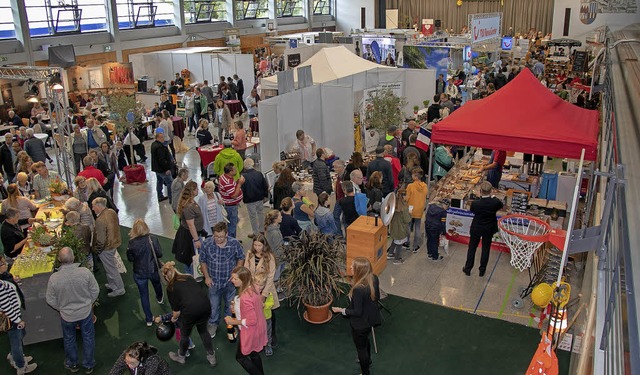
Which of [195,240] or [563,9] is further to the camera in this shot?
[563,9]

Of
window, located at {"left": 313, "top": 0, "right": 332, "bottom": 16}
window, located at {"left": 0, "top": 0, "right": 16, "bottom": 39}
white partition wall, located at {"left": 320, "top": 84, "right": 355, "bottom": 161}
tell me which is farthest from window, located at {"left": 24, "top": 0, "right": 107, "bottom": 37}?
window, located at {"left": 313, "top": 0, "right": 332, "bottom": 16}

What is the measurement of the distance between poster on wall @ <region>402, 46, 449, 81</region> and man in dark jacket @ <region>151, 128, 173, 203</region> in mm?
10090

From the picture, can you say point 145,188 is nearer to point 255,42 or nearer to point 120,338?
point 120,338

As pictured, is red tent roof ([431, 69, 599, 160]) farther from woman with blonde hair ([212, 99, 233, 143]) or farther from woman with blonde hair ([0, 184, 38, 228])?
woman with blonde hair ([212, 99, 233, 143])

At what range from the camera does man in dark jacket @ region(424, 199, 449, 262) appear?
726 centimetres

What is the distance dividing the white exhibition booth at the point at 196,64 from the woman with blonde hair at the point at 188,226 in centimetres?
1297

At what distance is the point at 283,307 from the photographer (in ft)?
21.4

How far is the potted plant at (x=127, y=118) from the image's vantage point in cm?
1116

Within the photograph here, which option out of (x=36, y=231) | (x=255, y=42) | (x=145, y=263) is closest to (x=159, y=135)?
(x=36, y=231)

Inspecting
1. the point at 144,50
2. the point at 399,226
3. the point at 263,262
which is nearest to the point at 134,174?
the point at 399,226

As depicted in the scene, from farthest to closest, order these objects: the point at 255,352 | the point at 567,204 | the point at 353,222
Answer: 1. the point at 567,204
2. the point at 353,222
3. the point at 255,352

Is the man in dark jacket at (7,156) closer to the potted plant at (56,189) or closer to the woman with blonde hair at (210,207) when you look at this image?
the potted plant at (56,189)

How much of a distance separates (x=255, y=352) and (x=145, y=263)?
1834 mm

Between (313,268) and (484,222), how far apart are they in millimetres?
2417
